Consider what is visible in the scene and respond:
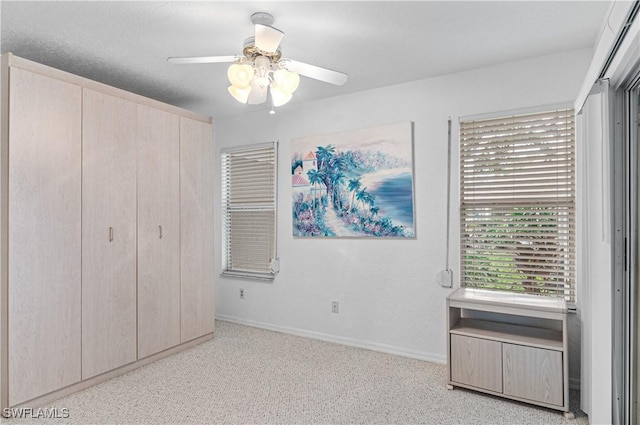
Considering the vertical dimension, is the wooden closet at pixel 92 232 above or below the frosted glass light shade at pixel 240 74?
below

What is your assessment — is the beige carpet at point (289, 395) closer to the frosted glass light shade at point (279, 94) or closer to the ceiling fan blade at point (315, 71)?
the frosted glass light shade at point (279, 94)

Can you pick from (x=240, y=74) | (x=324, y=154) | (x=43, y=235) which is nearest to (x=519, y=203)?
(x=324, y=154)

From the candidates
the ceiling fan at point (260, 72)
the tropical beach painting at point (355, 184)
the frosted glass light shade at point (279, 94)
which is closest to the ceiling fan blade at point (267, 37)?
the ceiling fan at point (260, 72)

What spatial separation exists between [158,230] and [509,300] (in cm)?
280

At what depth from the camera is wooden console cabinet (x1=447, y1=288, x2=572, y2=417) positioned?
2.45m

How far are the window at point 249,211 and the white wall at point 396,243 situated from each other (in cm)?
15

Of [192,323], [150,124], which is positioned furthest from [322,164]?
[192,323]

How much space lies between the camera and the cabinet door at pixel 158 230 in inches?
128

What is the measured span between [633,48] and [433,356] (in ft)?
8.39

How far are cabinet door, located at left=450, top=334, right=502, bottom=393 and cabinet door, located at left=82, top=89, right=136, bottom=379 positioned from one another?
8.11 ft

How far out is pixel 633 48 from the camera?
163 centimetres

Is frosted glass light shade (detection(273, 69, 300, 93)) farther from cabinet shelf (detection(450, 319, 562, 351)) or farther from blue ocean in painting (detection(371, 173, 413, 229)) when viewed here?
cabinet shelf (detection(450, 319, 562, 351))

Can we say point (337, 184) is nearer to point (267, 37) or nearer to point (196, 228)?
point (196, 228)

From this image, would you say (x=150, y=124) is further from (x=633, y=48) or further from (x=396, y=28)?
(x=633, y=48)
